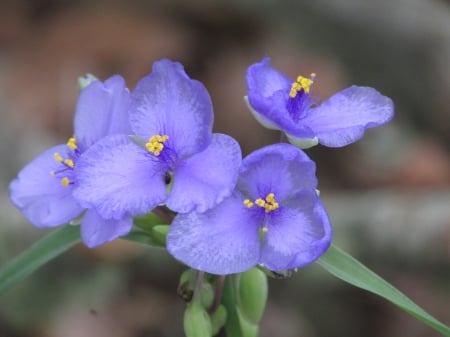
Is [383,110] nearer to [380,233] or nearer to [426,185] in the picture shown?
[380,233]

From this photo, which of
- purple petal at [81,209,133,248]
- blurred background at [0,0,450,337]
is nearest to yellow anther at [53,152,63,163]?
purple petal at [81,209,133,248]

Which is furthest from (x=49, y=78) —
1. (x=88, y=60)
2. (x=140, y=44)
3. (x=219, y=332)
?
(x=219, y=332)

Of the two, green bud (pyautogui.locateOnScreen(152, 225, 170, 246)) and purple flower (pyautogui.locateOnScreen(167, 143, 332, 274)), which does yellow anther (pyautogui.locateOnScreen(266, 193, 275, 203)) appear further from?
green bud (pyautogui.locateOnScreen(152, 225, 170, 246))

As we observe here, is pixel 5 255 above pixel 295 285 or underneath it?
underneath

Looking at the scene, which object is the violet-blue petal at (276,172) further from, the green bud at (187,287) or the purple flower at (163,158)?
the green bud at (187,287)

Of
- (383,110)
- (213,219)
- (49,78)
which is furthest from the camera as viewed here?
(49,78)

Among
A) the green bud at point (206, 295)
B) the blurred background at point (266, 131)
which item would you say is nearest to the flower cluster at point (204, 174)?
the green bud at point (206, 295)

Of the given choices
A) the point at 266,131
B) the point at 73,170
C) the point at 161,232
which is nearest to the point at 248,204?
the point at 161,232
